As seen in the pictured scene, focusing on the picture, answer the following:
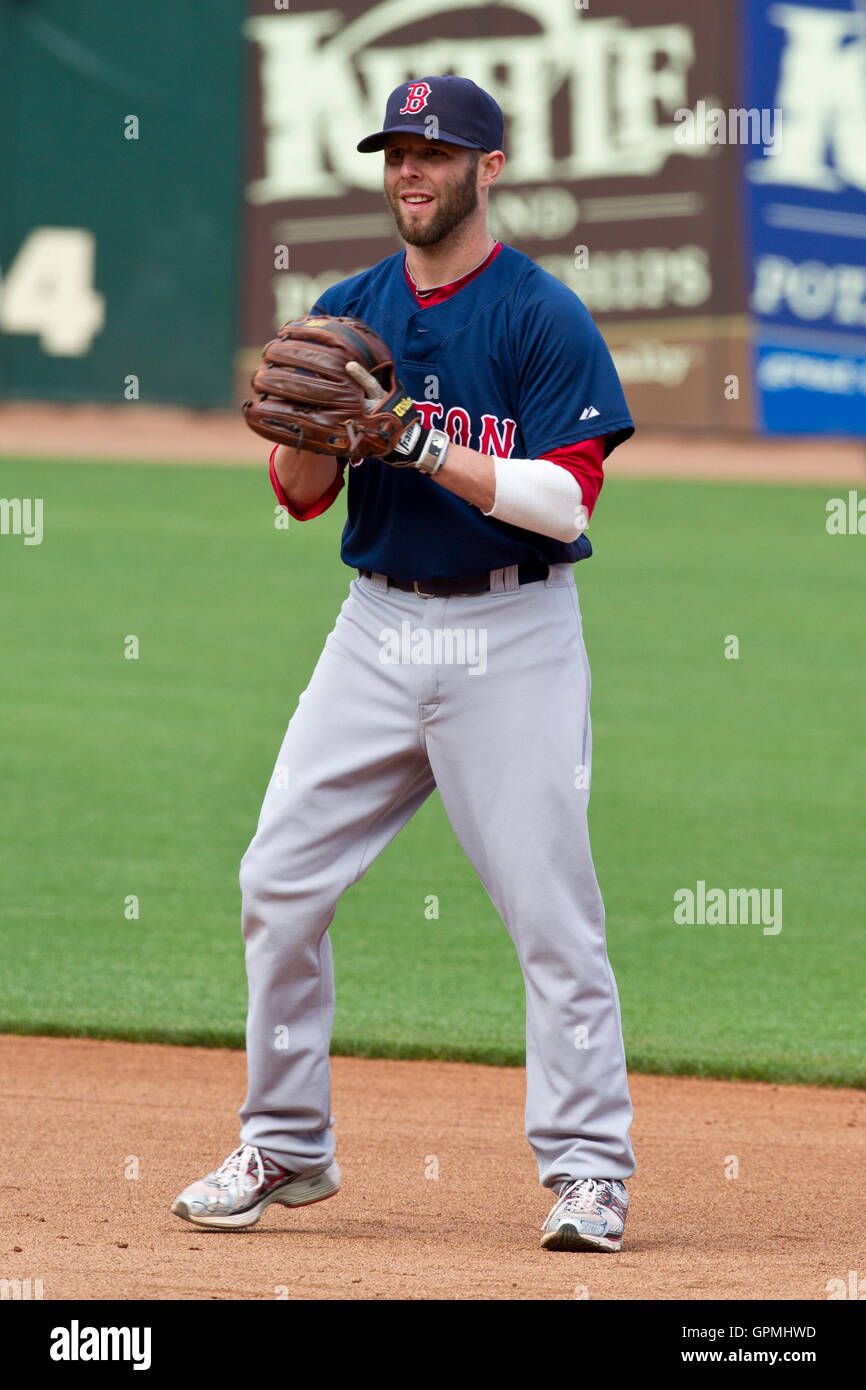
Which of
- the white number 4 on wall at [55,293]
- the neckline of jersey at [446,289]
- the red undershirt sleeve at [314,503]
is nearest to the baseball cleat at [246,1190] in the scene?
the red undershirt sleeve at [314,503]

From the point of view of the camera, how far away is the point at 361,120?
822 inches

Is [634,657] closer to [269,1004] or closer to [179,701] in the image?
[179,701]

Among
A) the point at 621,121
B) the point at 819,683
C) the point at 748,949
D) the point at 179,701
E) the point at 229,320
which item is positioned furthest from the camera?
the point at 229,320

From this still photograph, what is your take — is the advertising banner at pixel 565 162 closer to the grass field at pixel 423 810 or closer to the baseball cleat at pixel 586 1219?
the grass field at pixel 423 810

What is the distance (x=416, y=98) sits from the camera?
3.56m

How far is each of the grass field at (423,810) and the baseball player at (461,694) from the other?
210 mm

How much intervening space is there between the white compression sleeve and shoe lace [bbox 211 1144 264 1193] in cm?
132

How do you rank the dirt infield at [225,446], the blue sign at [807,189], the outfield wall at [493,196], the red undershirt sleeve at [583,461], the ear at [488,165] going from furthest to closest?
the dirt infield at [225,446] < the outfield wall at [493,196] < the blue sign at [807,189] < the ear at [488,165] < the red undershirt sleeve at [583,461]

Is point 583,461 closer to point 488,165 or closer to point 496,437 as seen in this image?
point 496,437

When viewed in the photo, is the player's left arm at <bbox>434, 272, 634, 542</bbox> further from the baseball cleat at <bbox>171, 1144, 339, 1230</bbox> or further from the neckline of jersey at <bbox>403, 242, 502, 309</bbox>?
the baseball cleat at <bbox>171, 1144, 339, 1230</bbox>

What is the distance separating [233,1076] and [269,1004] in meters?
1.51

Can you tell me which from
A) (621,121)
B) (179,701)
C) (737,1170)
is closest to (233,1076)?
(737,1170)

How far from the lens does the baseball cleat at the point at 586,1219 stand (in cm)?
353

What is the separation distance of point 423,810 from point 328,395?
5032mm
